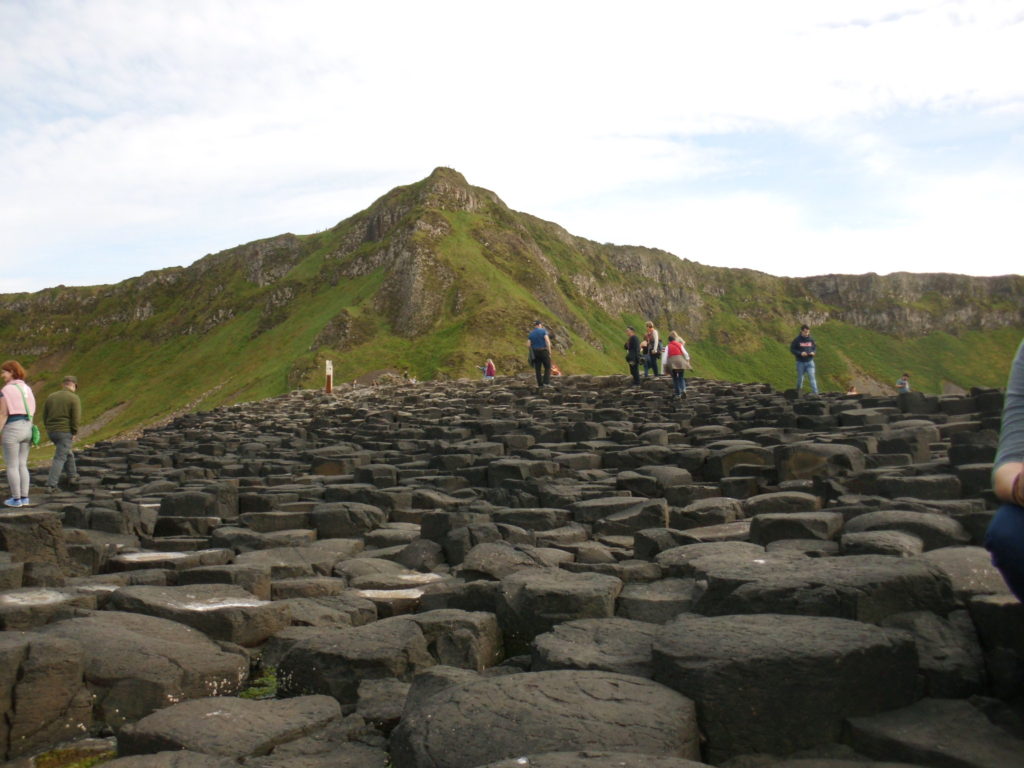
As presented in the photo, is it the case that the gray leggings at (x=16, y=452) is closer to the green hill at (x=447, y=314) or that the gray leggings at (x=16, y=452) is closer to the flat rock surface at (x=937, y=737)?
the flat rock surface at (x=937, y=737)

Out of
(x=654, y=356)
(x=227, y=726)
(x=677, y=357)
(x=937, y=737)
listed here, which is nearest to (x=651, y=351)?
(x=654, y=356)

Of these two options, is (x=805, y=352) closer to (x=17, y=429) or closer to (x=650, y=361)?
(x=650, y=361)

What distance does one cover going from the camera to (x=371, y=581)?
25.6 ft

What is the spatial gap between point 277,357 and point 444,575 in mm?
57013

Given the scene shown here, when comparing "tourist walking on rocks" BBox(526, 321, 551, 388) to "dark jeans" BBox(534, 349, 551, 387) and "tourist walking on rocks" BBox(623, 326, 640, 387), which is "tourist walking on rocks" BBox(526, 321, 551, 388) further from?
"tourist walking on rocks" BBox(623, 326, 640, 387)

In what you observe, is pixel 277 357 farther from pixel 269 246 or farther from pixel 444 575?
pixel 444 575

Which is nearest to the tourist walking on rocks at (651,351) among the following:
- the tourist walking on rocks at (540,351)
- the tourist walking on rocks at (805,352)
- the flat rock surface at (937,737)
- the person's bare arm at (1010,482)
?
the tourist walking on rocks at (540,351)

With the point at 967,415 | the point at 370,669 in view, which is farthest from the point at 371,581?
the point at 967,415

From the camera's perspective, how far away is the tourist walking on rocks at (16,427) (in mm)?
12273

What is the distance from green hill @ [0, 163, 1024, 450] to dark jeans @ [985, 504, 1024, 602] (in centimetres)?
4722

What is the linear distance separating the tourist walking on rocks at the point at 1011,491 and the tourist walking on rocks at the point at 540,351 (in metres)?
23.4

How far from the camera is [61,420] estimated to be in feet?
49.3

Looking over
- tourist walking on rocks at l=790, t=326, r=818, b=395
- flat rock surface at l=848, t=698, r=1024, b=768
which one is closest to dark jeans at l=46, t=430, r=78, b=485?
flat rock surface at l=848, t=698, r=1024, b=768

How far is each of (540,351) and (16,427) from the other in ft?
56.9
